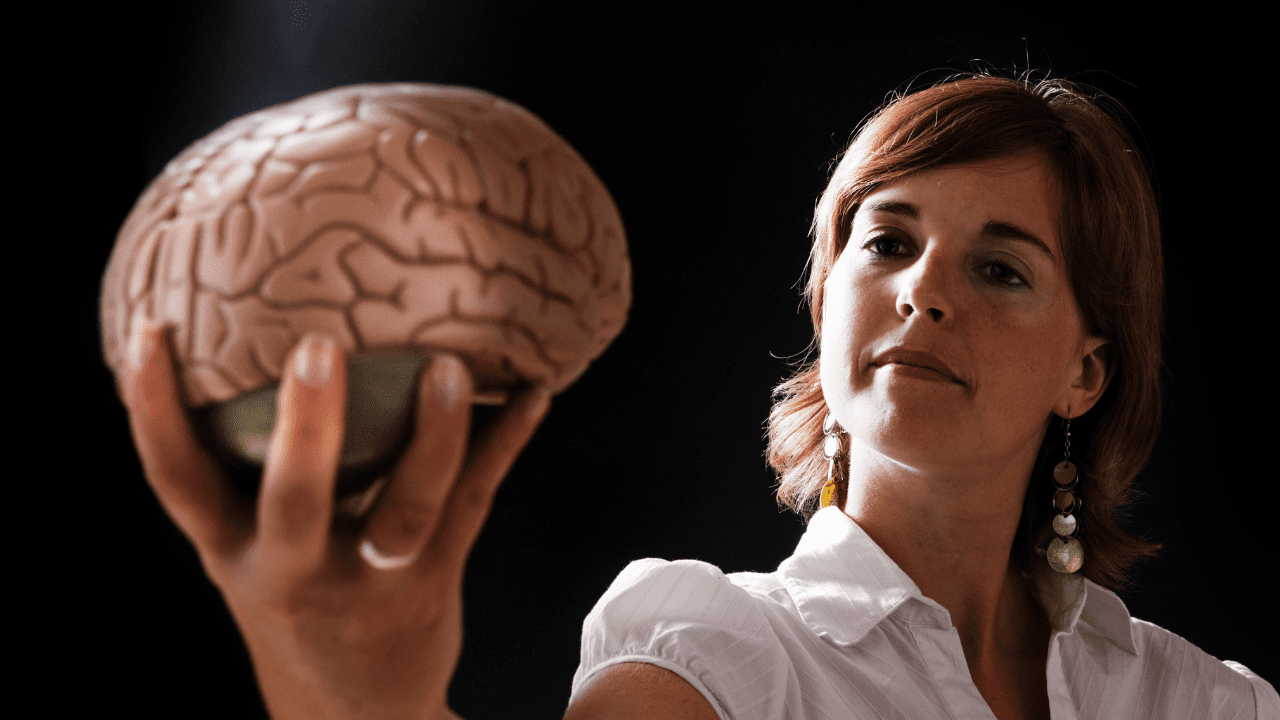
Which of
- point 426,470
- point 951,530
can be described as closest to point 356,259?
point 426,470

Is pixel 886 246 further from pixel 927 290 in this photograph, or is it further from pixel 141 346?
pixel 141 346

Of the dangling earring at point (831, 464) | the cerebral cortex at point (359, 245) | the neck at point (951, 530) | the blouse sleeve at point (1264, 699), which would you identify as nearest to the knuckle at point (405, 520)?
the cerebral cortex at point (359, 245)

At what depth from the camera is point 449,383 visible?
65 centimetres

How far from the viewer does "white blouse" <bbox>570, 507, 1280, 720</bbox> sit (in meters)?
1.19

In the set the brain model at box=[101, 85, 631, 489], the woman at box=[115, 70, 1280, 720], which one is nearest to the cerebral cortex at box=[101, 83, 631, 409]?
the brain model at box=[101, 85, 631, 489]

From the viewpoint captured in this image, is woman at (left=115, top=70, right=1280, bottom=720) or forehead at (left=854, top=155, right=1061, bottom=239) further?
forehead at (left=854, top=155, right=1061, bottom=239)

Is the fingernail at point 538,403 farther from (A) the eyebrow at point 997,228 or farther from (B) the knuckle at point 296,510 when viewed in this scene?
(A) the eyebrow at point 997,228

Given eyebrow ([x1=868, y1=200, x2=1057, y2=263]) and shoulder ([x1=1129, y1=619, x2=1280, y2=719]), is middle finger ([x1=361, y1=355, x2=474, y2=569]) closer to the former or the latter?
eyebrow ([x1=868, y1=200, x2=1057, y2=263])

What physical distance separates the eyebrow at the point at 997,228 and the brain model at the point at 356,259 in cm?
80

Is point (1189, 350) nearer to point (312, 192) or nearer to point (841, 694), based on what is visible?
point (841, 694)

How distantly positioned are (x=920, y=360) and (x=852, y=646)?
0.40 meters

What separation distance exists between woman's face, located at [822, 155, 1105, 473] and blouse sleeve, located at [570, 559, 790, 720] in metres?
0.30

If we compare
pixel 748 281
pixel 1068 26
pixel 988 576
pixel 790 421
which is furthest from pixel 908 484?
pixel 1068 26

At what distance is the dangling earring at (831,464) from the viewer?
169 cm
